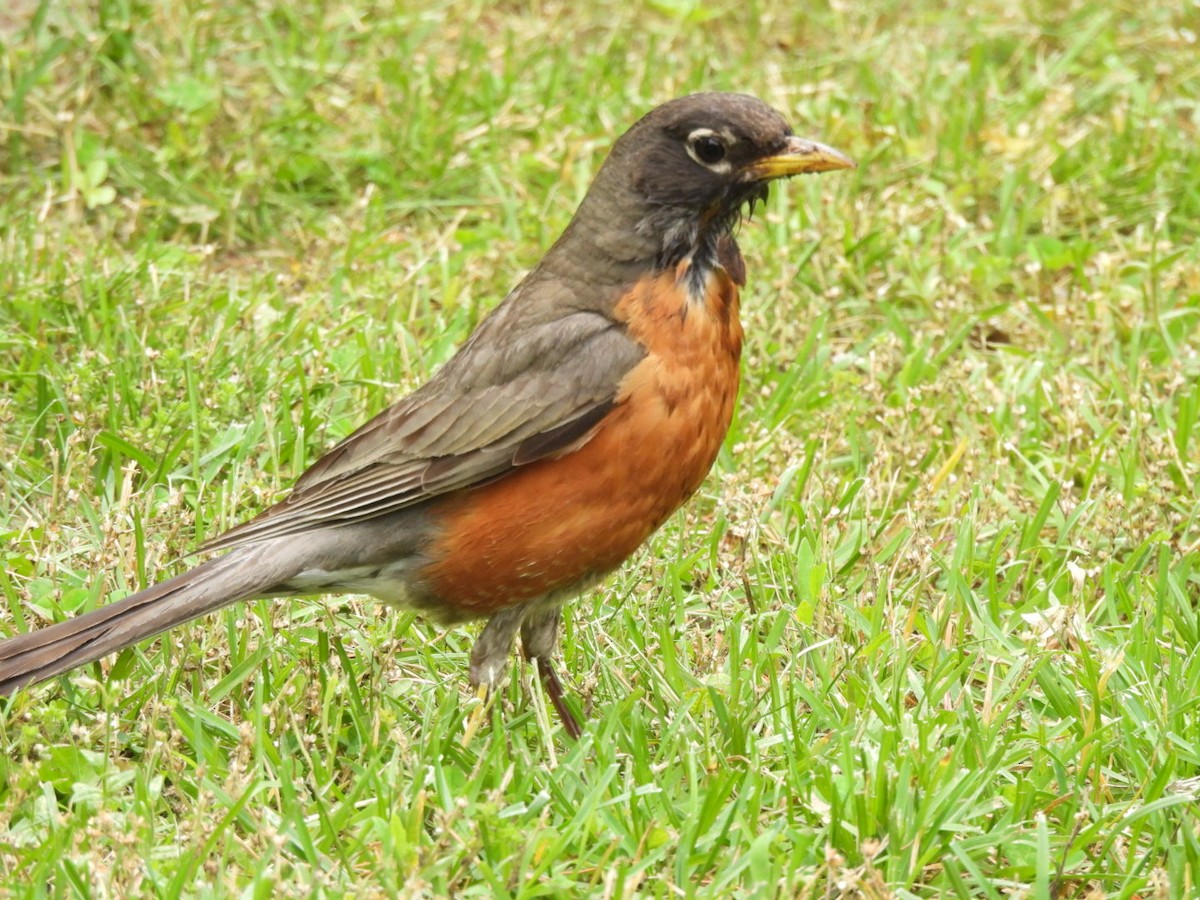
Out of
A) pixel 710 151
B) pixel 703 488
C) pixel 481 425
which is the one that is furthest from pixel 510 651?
pixel 710 151

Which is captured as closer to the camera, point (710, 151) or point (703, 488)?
point (710, 151)

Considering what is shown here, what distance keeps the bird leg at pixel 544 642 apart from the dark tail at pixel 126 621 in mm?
663

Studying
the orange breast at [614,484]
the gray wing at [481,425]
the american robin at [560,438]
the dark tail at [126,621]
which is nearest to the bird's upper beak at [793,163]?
the american robin at [560,438]

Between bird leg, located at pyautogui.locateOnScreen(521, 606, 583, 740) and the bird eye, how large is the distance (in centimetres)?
114

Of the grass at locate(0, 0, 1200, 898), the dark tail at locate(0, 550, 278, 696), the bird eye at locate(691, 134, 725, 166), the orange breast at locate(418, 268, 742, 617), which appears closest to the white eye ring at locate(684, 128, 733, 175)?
the bird eye at locate(691, 134, 725, 166)

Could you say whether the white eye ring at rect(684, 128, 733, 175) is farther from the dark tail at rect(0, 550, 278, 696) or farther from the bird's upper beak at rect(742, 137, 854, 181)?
the dark tail at rect(0, 550, 278, 696)

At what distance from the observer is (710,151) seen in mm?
4422

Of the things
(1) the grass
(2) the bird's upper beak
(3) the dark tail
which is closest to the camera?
(1) the grass

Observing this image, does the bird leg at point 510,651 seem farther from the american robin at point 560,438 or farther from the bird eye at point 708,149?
the bird eye at point 708,149

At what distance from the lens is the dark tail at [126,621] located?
13.2 feet

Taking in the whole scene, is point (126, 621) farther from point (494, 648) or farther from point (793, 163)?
point (793, 163)

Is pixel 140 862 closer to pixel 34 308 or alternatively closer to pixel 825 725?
pixel 825 725

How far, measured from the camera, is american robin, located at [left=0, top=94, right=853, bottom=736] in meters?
4.23

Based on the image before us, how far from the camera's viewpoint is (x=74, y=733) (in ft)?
13.2
